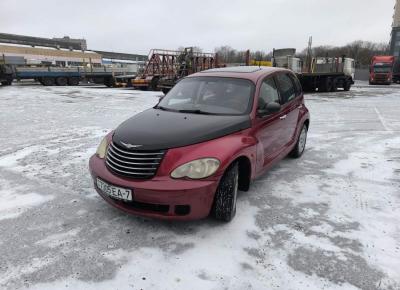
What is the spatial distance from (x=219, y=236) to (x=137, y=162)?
1112mm

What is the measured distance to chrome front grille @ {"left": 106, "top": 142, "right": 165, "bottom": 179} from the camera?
3.19 meters

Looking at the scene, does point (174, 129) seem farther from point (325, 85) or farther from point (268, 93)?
point (325, 85)

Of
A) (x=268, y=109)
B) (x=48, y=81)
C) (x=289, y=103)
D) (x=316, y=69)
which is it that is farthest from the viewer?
(x=48, y=81)

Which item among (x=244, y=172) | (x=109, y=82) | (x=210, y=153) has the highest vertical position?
(x=210, y=153)

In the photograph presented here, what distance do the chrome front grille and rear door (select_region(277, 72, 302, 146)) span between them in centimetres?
240

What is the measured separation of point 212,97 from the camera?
172 inches

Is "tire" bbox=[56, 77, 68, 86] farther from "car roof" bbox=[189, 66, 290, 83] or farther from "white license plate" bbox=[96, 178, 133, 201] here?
"white license plate" bbox=[96, 178, 133, 201]

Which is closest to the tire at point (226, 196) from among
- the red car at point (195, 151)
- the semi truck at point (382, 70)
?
the red car at point (195, 151)

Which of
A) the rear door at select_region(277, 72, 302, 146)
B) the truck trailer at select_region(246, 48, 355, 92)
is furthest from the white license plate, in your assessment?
the truck trailer at select_region(246, 48, 355, 92)

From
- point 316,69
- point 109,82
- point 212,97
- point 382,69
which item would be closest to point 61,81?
point 109,82

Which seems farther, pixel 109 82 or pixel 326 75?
pixel 109 82

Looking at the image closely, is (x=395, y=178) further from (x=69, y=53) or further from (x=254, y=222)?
(x=69, y=53)

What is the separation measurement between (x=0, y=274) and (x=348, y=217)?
3506 mm

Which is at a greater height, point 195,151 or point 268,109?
point 268,109
